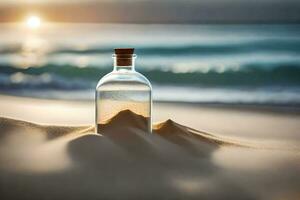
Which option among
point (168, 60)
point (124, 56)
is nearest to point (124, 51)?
point (124, 56)

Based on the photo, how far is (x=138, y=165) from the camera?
99cm

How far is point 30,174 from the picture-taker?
97 cm

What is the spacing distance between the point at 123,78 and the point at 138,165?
188 millimetres

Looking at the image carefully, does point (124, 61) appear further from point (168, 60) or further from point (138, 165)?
point (138, 165)

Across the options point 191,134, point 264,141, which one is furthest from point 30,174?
point 264,141

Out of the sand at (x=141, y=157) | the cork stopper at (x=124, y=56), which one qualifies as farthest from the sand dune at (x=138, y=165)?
the cork stopper at (x=124, y=56)

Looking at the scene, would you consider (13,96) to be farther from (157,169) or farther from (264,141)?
(264,141)

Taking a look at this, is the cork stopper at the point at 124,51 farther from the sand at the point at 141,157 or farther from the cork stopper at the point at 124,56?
the sand at the point at 141,157

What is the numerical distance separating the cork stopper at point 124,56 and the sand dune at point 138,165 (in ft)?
0.35

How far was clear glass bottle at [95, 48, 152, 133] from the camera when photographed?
1.03 m

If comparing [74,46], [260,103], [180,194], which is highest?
[74,46]

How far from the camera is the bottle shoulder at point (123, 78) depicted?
3.39 feet

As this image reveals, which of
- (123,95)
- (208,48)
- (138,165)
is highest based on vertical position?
(208,48)

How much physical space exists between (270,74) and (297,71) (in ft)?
0.18
